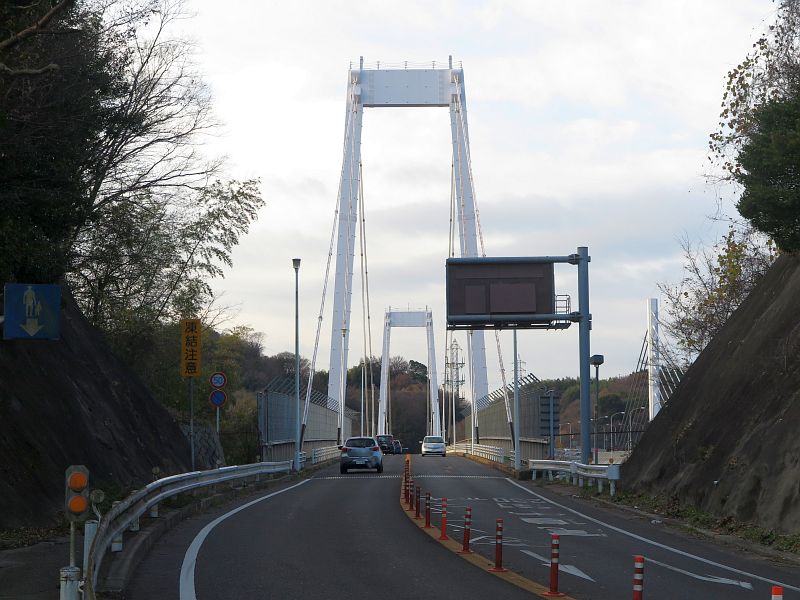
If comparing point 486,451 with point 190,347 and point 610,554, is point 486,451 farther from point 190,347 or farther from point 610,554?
point 610,554

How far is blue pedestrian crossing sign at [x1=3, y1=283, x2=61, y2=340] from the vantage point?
17.3 m

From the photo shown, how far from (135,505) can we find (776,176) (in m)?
15.3

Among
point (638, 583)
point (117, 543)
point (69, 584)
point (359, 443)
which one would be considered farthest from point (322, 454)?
point (638, 583)

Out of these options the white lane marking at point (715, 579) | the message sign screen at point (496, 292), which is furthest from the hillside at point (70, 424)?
the message sign screen at point (496, 292)

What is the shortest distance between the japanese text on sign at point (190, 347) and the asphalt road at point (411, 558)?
3.62 metres

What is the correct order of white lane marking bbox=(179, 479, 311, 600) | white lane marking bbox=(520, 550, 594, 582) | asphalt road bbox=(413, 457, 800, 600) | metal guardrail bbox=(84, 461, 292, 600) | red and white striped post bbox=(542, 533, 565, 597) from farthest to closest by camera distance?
white lane marking bbox=(520, 550, 594, 582) < asphalt road bbox=(413, 457, 800, 600) < white lane marking bbox=(179, 479, 311, 600) < red and white striped post bbox=(542, 533, 565, 597) < metal guardrail bbox=(84, 461, 292, 600)

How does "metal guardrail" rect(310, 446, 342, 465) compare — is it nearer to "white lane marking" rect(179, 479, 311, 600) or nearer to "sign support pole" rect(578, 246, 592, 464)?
"sign support pole" rect(578, 246, 592, 464)

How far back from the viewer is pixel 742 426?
23.0 meters

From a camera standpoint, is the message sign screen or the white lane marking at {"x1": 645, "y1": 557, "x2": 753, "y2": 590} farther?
the message sign screen

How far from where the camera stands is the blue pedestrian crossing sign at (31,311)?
1728cm

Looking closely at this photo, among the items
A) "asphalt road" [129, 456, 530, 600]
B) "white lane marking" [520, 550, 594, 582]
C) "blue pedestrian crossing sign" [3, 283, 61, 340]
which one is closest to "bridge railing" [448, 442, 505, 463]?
"asphalt road" [129, 456, 530, 600]

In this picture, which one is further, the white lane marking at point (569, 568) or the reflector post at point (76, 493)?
the white lane marking at point (569, 568)

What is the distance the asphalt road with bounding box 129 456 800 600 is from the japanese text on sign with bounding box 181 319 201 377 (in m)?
3.62

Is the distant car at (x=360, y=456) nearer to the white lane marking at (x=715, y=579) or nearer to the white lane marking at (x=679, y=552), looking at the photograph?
the white lane marking at (x=679, y=552)
